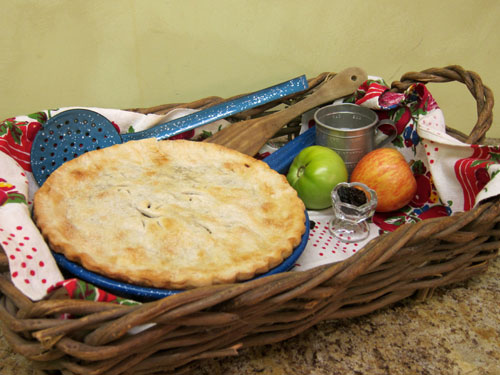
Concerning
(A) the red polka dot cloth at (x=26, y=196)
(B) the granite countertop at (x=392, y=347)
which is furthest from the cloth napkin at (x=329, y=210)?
(B) the granite countertop at (x=392, y=347)

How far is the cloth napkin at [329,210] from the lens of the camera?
604 mm

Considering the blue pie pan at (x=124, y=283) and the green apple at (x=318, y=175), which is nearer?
the blue pie pan at (x=124, y=283)

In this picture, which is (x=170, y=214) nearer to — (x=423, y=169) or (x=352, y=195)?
(x=352, y=195)

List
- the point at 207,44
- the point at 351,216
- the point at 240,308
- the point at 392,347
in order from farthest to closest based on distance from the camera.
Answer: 1. the point at 207,44
2. the point at 351,216
3. the point at 392,347
4. the point at 240,308

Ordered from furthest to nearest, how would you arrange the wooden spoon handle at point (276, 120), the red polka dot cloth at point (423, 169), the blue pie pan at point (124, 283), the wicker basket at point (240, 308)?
the wooden spoon handle at point (276, 120) < the red polka dot cloth at point (423, 169) < the blue pie pan at point (124, 283) < the wicker basket at point (240, 308)

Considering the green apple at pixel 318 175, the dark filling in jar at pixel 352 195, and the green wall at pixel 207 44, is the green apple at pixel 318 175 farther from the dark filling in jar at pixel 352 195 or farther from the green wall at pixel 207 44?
the green wall at pixel 207 44

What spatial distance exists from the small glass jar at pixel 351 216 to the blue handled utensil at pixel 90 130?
11.9 inches

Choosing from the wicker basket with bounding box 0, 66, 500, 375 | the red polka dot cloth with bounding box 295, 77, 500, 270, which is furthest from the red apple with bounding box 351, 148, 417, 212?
the wicker basket with bounding box 0, 66, 500, 375

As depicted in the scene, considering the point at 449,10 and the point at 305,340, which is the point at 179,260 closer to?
the point at 305,340

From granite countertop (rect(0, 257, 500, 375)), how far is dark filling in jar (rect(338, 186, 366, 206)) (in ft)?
0.63

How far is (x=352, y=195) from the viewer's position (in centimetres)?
85

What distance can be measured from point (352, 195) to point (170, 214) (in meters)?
0.33

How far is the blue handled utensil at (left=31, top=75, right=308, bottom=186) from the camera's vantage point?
34.7 inches

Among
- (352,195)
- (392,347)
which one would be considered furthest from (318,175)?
(392,347)
